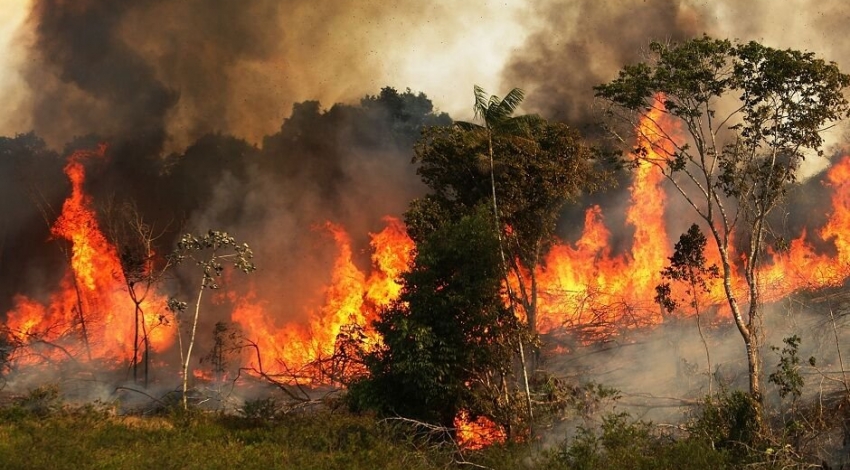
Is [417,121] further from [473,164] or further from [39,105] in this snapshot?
[39,105]

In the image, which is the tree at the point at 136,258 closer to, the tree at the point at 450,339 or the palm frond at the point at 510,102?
the tree at the point at 450,339

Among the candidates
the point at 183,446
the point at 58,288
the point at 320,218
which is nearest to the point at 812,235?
the point at 320,218

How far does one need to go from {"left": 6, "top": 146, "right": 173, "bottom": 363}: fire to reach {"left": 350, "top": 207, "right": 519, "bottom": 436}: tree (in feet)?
70.1

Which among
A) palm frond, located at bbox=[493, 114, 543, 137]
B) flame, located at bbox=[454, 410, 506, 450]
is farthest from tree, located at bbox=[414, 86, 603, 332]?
flame, located at bbox=[454, 410, 506, 450]

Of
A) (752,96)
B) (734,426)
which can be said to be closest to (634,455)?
(734,426)

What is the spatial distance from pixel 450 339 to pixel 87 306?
1097 inches

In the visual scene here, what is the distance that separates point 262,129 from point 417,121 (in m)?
11.7

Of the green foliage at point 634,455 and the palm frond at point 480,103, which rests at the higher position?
the palm frond at point 480,103

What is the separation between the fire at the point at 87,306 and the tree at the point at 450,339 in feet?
70.1

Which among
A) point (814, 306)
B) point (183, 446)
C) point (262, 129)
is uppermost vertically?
Answer: point (262, 129)

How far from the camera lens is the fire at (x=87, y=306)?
34531 millimetres

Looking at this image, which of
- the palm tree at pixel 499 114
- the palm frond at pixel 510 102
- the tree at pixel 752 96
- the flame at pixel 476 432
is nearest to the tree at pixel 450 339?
the flame at pixel 476 432

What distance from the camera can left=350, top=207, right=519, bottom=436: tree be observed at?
17.8 meters

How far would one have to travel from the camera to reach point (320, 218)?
41.1 metres
